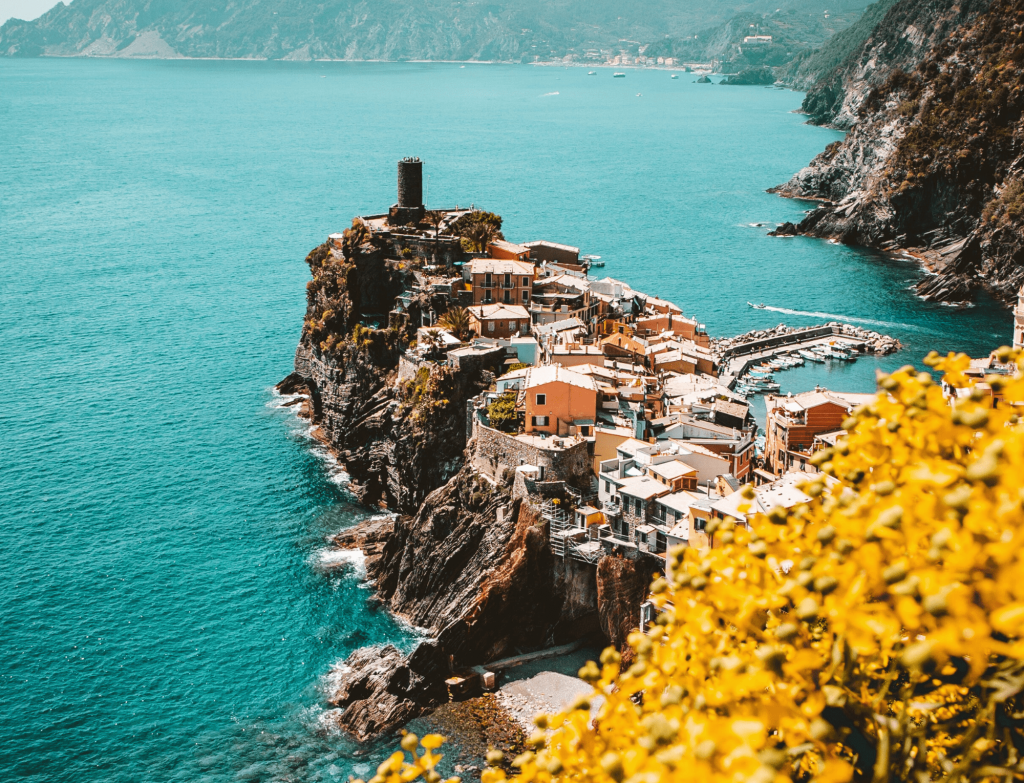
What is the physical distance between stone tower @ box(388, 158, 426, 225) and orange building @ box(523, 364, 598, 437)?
40.5m

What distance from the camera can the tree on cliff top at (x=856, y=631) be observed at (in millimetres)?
7133

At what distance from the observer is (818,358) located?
105 meters

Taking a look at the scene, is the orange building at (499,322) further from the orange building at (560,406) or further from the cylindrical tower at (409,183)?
the cylindrical tower at (409,183)

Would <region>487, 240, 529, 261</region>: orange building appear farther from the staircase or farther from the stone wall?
the staircase

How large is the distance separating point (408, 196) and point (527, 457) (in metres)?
46.2

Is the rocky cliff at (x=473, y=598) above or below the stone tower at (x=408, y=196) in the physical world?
below

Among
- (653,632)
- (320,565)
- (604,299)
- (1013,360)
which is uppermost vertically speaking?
(1013,360)

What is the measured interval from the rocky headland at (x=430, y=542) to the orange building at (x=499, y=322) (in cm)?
573

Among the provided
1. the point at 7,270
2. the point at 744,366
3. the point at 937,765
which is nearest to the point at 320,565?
the point at 744,366

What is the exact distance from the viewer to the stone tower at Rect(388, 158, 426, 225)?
94.4 meters

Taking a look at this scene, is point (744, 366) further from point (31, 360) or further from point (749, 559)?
point (749, 559)

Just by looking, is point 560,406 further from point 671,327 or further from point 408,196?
point 408,196

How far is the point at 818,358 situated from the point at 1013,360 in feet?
325

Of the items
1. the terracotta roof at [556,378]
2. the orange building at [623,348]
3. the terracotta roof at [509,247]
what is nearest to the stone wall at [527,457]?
the terracotta roof at [556,378]
